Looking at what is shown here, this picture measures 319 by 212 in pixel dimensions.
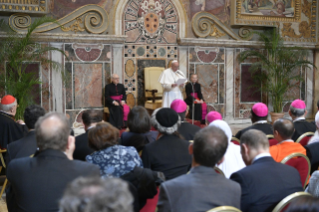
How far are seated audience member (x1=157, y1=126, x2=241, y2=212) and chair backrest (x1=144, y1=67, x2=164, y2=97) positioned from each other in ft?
26.1

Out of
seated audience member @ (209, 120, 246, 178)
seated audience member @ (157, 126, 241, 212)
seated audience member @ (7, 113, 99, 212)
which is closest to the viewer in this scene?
seated audience member @ (157, 126, 241, 212)

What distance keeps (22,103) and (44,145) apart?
587 cm

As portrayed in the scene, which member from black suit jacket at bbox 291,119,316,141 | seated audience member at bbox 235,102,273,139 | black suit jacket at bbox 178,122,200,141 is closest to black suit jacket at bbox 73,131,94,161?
black suit jacket at bbox 178,122,200,141

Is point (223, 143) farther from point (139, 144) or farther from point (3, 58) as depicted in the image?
point (3, 58)

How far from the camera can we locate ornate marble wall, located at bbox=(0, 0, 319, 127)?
9.52 metres

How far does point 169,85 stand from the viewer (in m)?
9.51

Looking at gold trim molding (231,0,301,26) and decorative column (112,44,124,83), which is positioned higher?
gold trim molding (231,0,301,26)

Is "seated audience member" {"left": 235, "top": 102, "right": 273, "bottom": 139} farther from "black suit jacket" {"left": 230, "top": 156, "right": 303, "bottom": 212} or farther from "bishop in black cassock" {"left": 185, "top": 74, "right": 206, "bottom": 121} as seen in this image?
"bishop in black cassock" {"left": 185, "top": 74, "right": 206, "bottom": 121}

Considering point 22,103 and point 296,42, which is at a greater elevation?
point 296,42

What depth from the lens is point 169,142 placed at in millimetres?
3232

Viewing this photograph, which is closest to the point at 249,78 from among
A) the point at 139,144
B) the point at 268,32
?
the point at 268,32

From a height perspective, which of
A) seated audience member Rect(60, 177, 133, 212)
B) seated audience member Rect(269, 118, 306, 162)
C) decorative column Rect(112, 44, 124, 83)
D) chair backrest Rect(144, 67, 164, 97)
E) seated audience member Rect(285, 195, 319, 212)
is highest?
decorative column Rect(112, 44, 124, 83)

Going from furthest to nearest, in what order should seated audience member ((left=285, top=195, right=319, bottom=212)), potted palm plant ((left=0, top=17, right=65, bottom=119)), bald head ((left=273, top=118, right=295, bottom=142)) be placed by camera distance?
potted palm plant ((left=0, top=17, right=65, bottom=119)) < bald head ((left=273, top=118, right=295, bottom=142)) < seated audience member ((left=285, top=195, right=319, bottom=212))

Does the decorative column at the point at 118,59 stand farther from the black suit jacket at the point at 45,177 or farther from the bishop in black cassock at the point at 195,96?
the black suit jacket at the point at 45,177
